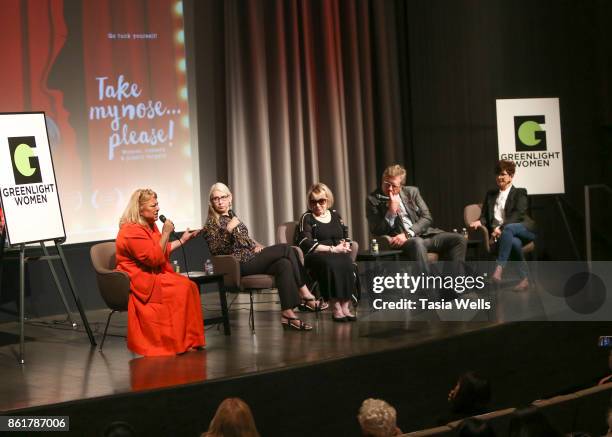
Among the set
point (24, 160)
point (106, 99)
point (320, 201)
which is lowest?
point (320, 201)

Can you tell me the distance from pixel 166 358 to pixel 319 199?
169cm

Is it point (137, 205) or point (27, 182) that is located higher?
point (27, 182)

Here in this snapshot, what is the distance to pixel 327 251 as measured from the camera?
6652 millimetres

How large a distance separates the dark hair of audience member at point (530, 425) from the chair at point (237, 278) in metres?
3.10

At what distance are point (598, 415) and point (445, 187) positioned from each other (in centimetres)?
488

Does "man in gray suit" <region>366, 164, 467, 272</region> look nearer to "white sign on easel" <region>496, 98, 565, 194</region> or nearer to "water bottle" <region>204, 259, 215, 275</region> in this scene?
"white sign on easel" <region>496, 98, 565, 194</region>

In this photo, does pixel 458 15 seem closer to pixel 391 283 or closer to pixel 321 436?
pixel 391 283

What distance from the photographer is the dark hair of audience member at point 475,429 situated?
3.49 metres

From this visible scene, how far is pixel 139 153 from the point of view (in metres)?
7.83

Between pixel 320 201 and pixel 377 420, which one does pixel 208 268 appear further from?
pixel 377 420

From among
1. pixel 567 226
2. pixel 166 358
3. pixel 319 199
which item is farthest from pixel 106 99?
pixel 567 226
